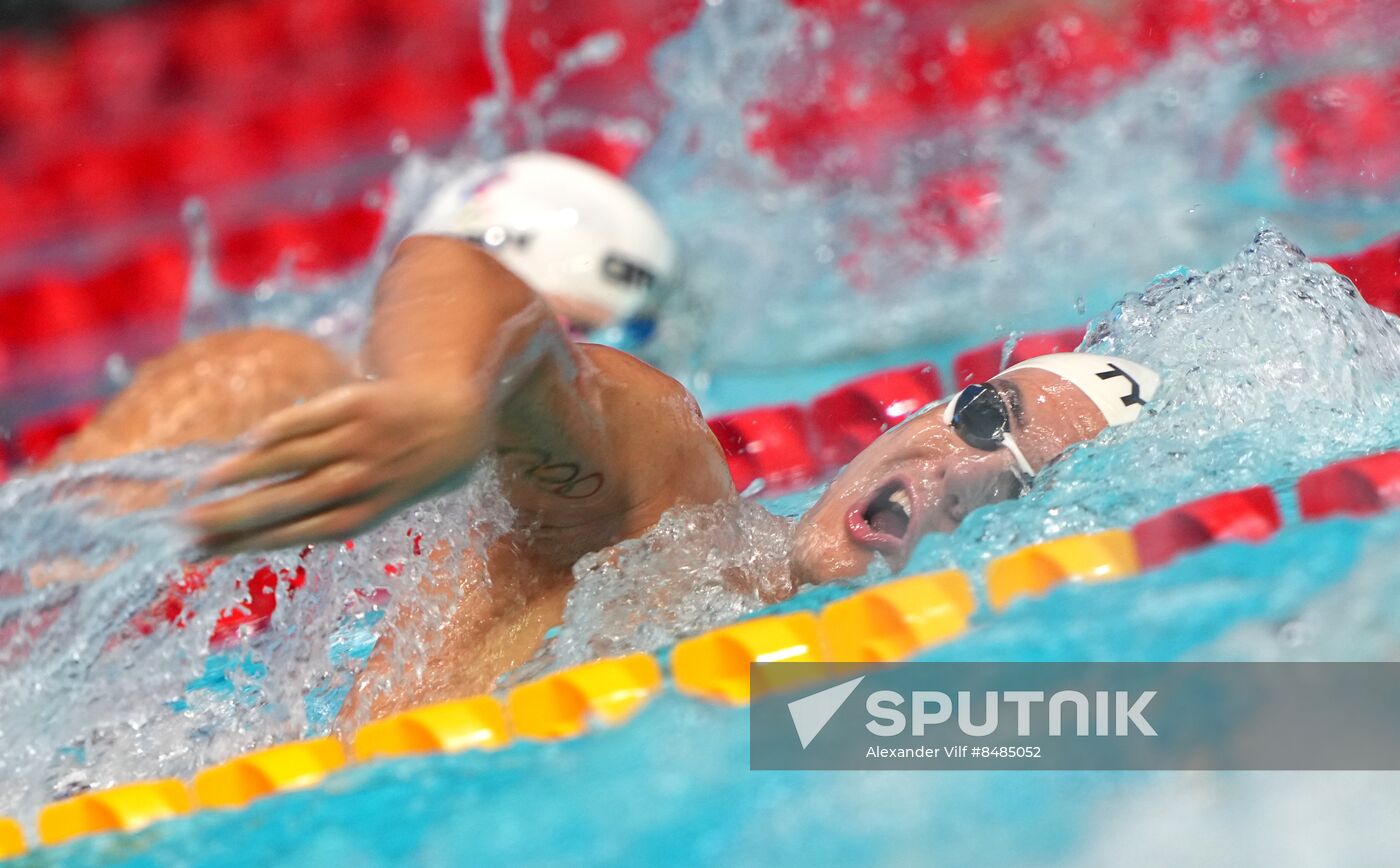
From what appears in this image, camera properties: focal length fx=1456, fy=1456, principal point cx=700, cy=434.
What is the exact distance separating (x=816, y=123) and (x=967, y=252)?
52 centimetres

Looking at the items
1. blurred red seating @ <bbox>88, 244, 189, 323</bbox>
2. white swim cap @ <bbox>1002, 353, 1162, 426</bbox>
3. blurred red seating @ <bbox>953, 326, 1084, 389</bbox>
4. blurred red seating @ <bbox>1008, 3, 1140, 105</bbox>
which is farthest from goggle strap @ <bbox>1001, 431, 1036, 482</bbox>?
blurred red seating @ <bbox>88, 244, 189, 323</bbox>

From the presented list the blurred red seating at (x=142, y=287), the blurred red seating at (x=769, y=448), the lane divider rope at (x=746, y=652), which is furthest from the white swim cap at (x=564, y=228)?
the lane divider rope at (x=746, y=652)

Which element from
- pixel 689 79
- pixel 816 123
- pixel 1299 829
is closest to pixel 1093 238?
pixel 816 123

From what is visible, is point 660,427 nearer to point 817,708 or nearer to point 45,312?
point 817,708

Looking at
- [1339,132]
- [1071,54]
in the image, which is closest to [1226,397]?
[1339,132]

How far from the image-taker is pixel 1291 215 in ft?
9.68

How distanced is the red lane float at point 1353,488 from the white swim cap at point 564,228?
1430mm

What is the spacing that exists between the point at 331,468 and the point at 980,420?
0.76 m

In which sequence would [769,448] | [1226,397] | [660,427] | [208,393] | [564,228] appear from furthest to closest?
[564,228] → [769,448] → [208,393] → [1226,397] → [660,427]

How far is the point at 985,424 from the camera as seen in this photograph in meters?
1.40

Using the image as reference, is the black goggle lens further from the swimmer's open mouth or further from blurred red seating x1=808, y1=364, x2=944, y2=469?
blurred red seating x1=808, y1=364, x2=944, y2=469

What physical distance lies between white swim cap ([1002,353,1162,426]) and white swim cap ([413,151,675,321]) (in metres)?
1.11

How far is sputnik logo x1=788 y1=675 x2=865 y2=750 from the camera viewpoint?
42.8 inches

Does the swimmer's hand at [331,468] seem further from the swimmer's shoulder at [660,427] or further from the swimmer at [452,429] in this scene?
the swimmer's shoulder at [660,427]
